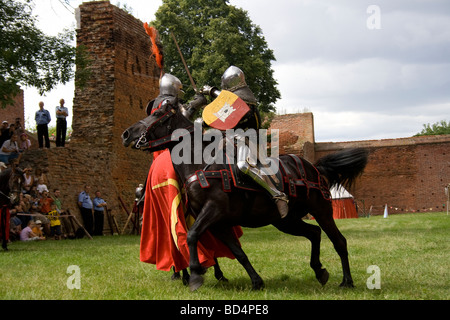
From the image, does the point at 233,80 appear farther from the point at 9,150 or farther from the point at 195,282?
the point at 9,150

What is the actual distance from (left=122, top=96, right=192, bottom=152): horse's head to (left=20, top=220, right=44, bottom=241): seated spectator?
31.7 feet

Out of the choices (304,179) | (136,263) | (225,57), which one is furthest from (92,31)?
(304,179)

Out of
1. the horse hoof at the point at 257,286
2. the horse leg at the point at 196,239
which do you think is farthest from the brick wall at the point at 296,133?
the horse leg at the point at 196,239

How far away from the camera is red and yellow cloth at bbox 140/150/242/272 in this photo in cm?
575

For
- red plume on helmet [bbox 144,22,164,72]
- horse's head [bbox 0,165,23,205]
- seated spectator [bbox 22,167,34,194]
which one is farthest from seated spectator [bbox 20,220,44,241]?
red plume on helmet [bbox 144,22,164,72]

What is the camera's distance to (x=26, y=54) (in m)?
13.5

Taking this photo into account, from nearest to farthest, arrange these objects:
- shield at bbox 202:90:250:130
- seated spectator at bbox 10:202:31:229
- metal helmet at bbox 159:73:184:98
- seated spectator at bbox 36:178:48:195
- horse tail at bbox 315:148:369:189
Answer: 1. shield at bbox 202:90:250:130
2. horse tail at bbox 315:148:369:189
3. metal helmet at bbox 159:73:184:98
4. seated spectator at bbox 10:202:31:229
5. seated spectator at bbox 36:178:48:195

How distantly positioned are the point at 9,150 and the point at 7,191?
4391 millimetres

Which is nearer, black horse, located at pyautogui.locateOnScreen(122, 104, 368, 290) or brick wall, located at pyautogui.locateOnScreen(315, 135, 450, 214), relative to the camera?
black horse, located at pyautogui.locateOnScreen(122, 104, 368, 290)

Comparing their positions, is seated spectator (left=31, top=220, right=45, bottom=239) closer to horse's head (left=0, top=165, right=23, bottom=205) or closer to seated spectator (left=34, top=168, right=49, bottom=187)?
seated spectator (left=34, top=168, right=49, bottom=187)

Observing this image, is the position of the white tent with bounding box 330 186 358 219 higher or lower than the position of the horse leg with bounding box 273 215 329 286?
lower

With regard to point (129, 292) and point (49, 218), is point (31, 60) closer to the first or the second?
point (49, 218)

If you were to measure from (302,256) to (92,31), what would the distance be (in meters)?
15.7

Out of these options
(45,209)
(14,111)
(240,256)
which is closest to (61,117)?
(45,209)
